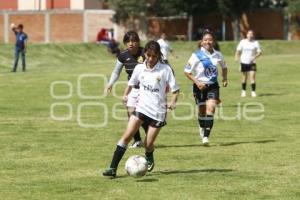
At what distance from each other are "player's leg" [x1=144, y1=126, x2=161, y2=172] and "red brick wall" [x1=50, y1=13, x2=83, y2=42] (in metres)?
65.6

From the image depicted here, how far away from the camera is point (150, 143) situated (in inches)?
452

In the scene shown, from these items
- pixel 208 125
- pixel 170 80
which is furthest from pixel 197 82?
pixel 170 80

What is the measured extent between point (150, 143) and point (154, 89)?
0.80 metres

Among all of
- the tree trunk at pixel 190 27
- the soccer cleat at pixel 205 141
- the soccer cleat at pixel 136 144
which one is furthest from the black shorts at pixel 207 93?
the tree trunk at pixel 190 27

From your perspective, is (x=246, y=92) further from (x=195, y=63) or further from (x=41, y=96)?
(x=195, y=63)

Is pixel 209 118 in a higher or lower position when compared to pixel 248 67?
higher

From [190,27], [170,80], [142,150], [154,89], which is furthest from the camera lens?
[190,27]

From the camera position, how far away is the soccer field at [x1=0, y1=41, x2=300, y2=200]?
10.5 m

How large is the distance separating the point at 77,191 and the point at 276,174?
9.94ft

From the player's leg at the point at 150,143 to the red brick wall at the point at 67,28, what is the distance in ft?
215

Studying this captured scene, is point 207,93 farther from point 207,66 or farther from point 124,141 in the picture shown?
point 124,141

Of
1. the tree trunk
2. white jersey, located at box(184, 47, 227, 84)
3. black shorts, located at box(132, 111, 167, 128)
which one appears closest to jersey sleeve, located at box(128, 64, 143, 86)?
black shorts, located at box(132, 111, 167, 128)

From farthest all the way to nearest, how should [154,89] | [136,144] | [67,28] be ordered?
1. [67,28]
2. [136,144]
3. [154,89]

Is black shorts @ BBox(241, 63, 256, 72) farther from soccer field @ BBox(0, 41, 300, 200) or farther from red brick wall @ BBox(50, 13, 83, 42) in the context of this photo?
red brick wall @ BBox(50, 13, 83, 42)
